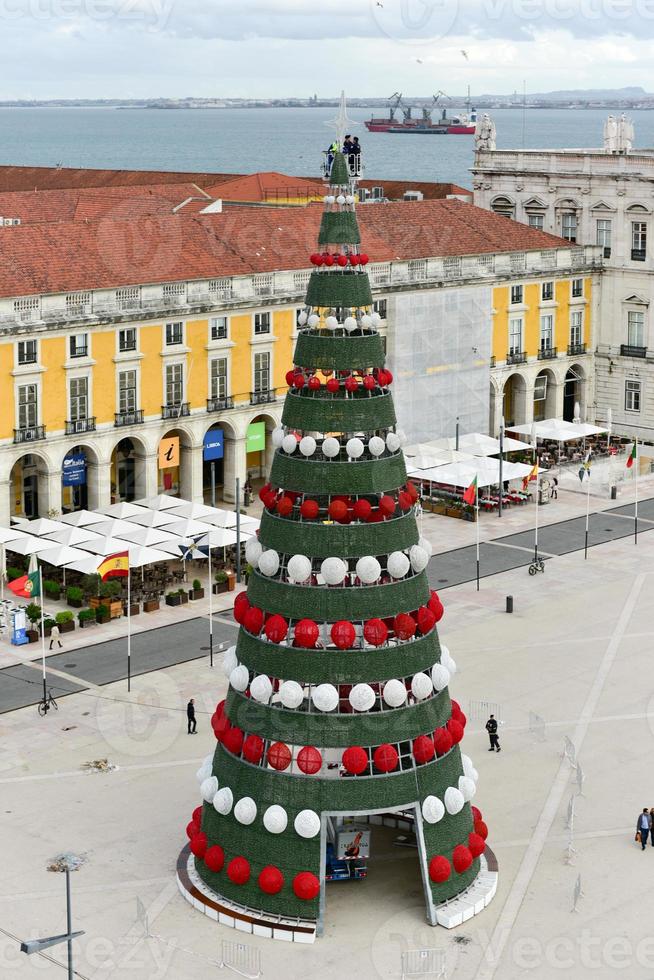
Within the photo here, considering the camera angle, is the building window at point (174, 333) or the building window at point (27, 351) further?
the building window at point (174, 333)

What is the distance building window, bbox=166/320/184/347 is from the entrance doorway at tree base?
35.9 m

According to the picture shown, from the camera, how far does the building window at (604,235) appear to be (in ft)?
308

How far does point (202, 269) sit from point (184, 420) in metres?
6.95

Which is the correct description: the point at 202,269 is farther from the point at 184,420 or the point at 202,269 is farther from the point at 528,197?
the point at 528,197

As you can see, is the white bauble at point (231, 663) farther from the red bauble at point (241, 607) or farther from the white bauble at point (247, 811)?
the white bauble at point (247, 811)

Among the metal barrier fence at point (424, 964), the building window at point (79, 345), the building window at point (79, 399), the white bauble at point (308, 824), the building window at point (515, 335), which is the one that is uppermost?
the building window at point (79, 345)

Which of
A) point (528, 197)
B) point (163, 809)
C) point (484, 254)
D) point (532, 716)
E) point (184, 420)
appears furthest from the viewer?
point (528, 197)

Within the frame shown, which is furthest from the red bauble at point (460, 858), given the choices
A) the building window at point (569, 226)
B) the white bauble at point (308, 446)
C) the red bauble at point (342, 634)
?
the building window at point (569, 226)

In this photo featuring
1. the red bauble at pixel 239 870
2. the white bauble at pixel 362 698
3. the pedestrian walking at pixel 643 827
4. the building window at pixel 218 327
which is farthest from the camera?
the building window at pixel 218 327

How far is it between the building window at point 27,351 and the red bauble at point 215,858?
33.3 m

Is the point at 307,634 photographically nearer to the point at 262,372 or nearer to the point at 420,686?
the point at 420,686

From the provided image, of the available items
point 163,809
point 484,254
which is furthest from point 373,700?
point 484,254

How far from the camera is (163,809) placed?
4328 cm

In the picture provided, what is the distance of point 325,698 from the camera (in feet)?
118
